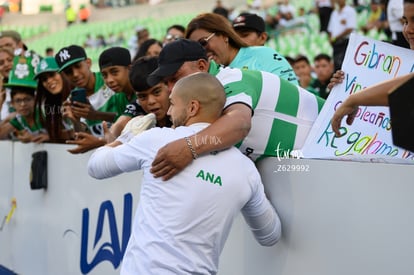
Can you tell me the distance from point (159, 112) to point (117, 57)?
1495mm

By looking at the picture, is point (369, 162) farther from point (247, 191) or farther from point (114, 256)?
point (114, 256)

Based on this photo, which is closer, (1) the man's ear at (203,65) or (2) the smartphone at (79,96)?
(1) the man's ear at (203,65)

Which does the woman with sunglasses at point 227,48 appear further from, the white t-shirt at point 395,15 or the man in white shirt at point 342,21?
the man in white shirt at point 342,21

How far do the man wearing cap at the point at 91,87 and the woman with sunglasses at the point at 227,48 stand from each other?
4.46 ft

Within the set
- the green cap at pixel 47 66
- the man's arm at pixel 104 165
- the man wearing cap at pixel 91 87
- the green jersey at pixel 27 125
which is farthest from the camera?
the green jersey at pixel 27 125

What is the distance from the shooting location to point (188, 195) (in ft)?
11.2

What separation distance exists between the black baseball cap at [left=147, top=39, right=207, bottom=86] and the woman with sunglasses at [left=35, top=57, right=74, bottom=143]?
3.12m

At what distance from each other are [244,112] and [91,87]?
10.0 ft

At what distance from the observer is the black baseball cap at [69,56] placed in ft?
21.1

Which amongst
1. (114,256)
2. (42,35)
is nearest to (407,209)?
(114,256)

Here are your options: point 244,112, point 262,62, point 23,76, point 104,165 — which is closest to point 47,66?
point 23,76

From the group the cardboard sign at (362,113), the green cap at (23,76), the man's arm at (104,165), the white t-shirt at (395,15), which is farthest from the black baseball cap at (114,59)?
the white t-shirt at (395,15)

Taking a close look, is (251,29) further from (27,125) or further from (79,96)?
(27,125)

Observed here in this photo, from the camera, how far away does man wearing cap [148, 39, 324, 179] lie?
11.3 feet
